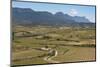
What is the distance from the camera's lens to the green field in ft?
8.73

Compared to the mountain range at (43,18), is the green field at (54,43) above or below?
below

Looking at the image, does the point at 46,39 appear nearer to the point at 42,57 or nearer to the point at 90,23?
the point at 42,57

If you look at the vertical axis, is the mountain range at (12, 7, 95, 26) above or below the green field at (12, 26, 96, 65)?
above

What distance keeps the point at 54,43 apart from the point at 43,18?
36cm

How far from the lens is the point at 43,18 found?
279 cm

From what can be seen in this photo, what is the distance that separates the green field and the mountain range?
7 centimetres

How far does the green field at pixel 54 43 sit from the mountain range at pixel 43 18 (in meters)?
0.07

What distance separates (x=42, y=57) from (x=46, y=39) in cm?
24

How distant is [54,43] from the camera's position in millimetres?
2834

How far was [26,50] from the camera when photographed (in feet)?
8.84

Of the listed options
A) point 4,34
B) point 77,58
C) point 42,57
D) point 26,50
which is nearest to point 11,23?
point 4,34

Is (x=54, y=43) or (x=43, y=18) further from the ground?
(x=43, y=18)

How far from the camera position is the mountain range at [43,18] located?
2650 millimetres

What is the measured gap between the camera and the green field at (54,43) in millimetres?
2660
